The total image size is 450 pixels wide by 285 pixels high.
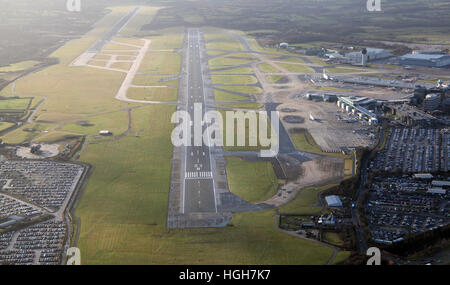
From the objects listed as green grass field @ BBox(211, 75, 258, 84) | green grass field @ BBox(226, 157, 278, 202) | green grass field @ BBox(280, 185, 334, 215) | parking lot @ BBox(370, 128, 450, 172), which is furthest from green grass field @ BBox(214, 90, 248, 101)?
green grass field @ BBox(280, 185, 334, 215)

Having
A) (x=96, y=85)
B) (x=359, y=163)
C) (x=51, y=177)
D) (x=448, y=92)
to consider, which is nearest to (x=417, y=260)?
(x=359, y=163)

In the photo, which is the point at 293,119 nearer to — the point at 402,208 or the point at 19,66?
the point at 402,208

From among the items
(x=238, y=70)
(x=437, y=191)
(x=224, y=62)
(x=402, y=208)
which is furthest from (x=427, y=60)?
(x=402, y=208)

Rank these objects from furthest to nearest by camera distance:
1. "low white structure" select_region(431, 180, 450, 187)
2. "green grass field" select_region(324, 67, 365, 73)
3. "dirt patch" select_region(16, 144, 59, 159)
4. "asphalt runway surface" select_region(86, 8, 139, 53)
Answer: "asphalt runway surface" select_region(86, 8, 139, 53), "green grass field" select_region(324, 67, 365, 73), "dirt patch" select_region(16, 144, 59, 159), "low white structure" select_region(431, 180, 450, 187)

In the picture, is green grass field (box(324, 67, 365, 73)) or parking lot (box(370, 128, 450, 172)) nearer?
parking lot (box(370, 128, 450, 172))

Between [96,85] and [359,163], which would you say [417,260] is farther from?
[96,85]

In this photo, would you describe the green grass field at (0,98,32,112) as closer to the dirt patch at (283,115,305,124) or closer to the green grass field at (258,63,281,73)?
the dirt patch at (283,115,305,124)

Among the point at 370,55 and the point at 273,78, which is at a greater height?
the point at 370,55
